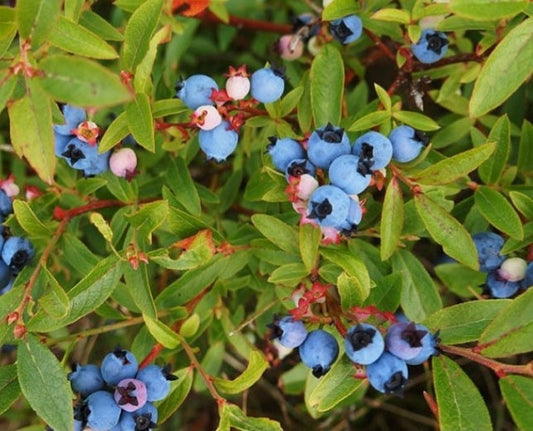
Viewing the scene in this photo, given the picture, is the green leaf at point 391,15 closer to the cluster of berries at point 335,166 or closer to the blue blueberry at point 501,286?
the cluster of berries at point 335,166

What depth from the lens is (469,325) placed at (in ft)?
6.23

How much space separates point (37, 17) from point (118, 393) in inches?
36.0

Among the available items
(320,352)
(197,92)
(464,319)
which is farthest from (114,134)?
(464,319)

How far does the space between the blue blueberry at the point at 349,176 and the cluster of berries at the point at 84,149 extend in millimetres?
698

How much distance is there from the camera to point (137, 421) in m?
1.83

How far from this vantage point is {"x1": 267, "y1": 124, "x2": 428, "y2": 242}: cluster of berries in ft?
5.65

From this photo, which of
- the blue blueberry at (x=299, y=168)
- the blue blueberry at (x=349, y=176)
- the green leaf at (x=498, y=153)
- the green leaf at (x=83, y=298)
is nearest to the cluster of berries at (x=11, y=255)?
the green leaf at (x=83, y=298)

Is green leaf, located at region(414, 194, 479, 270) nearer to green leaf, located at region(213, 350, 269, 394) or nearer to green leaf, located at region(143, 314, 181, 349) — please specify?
green leaf, located at region(213, 350, 269, 394)

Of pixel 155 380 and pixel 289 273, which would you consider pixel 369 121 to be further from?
pixel 155 380

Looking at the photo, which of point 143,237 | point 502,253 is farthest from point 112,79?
point 502,253

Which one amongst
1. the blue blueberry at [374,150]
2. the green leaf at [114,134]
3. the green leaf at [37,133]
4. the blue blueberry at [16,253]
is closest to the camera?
the green leaf at [37,133]

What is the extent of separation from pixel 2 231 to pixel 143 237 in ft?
1.50

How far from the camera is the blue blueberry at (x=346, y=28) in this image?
2.27 metres

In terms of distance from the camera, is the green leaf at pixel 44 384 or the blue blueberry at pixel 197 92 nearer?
the green leaf at pixel 44 384
